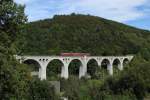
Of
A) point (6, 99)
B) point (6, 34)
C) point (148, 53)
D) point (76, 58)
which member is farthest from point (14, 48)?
point (148, 53)

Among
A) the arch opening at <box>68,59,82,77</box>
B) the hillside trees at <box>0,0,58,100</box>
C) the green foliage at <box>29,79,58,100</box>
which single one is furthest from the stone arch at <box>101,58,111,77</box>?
the hillside trees at <box>0,0,58,100</box>

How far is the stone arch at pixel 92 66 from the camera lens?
67.0 m

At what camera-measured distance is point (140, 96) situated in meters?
30.4

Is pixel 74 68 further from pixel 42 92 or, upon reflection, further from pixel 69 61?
pixel 42 92

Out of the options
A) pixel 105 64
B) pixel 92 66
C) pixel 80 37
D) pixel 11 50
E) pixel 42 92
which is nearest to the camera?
pixel 11 50

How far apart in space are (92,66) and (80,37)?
26727 mm

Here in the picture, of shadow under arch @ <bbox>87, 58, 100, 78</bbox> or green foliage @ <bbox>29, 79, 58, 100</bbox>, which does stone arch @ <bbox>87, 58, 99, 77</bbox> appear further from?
green foliage @ <bbox>29, 79, 58, 100</bbox>

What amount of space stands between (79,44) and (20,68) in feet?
257

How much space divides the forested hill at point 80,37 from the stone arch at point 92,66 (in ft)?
26.5

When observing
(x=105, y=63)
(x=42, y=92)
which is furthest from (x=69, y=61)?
(x=42, y=92)

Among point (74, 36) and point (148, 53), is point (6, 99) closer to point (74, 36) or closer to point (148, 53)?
point (148, 53)

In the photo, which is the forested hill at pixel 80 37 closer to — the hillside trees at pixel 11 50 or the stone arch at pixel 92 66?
the stone arch at pixel 92 66

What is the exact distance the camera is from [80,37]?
94.3m

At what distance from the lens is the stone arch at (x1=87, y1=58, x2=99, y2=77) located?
67.0m
